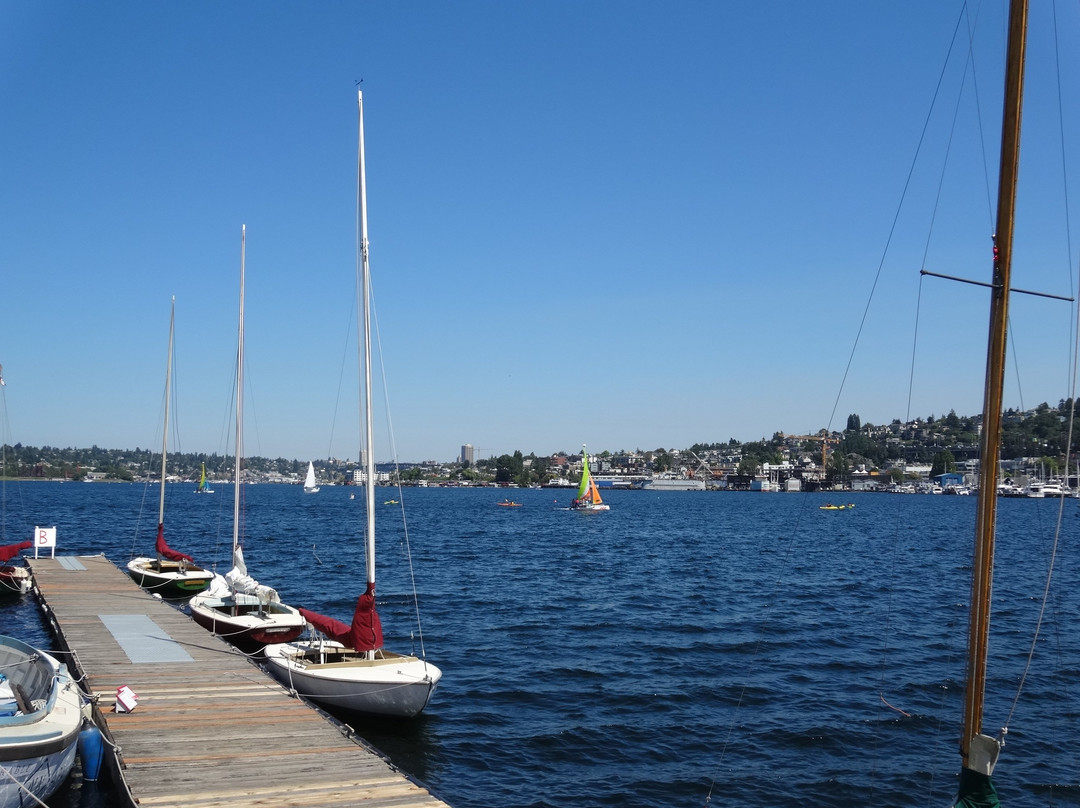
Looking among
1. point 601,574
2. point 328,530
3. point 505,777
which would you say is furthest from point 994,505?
point 328,530

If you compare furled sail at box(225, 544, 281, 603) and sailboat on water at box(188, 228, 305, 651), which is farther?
furled sail at box(225, 544, 281, 603)

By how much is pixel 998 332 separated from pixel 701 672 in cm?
1850

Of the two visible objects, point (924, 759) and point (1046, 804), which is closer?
point (1046, 804)

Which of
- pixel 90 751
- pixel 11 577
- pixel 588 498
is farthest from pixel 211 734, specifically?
pixel 588 498

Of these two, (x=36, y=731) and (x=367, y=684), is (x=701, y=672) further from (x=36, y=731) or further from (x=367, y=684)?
(x=36, y=731)

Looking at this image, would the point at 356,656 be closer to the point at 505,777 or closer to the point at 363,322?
the point at 505,777

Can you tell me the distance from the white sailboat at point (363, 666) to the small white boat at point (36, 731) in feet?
17.0

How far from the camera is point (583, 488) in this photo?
418 ft

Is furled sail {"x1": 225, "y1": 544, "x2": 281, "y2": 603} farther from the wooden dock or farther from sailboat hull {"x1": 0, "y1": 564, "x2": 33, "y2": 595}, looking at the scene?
sailboat hull {"x1": 0, "y1": 564, "x2": 33, "y2": 595}

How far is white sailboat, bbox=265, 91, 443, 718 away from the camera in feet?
60.5

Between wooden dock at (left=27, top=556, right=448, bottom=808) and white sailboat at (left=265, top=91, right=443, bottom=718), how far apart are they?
30.4 inches

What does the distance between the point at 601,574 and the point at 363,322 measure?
98.0 ft

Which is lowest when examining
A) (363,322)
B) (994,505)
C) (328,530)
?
(328,530)

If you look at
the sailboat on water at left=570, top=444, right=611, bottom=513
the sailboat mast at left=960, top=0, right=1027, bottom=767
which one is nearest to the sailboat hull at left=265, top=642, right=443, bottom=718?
the sailboat mast at left=960, top=0, right=1027, bottom=767
